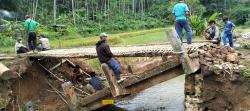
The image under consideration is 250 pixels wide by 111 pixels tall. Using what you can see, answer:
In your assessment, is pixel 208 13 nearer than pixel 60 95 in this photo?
No

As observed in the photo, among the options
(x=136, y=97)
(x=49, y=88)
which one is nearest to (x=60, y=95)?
(x=49, y=88)

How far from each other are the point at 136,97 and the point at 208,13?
37158 millimetres

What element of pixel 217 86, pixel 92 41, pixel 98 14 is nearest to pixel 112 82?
pixel 217 86

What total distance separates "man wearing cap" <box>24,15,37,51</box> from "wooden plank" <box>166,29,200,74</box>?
8041 millimetres

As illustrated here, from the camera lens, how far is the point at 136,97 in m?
17.7

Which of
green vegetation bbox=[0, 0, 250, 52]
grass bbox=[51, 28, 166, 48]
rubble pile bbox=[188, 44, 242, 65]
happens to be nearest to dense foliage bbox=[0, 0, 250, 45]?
green vegetation bbox=[0, 0, 250, 52]

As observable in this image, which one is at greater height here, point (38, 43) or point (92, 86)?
point (38, 43)

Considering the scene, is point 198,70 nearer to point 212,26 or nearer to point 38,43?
point 212,26

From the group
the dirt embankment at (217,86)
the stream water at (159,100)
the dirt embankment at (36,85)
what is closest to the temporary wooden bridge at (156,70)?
the dirt embankment at (217,86)

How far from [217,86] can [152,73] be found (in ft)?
5.51

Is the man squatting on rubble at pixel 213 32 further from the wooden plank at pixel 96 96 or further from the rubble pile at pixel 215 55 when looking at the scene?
the wooden plank at pixel 96 96

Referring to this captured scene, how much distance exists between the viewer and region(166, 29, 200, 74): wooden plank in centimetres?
962

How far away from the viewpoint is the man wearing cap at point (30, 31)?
1630cm

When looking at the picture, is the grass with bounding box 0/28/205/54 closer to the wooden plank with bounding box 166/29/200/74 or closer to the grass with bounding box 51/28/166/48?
the grass with bounding box 51/28/166/48
